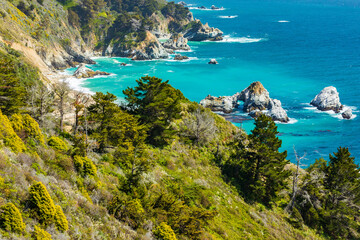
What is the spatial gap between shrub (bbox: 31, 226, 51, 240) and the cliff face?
92.0 m

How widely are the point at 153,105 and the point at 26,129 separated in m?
18.4

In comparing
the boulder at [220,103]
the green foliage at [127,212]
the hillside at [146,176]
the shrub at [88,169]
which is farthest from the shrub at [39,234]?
the boulder at [220,103]

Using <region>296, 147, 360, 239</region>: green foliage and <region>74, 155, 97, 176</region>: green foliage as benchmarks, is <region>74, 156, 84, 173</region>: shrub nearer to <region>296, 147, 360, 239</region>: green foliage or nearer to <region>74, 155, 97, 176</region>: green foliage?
<region>74, 155, 97, 176</region>: green foliage

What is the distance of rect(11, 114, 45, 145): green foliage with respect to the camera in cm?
1867

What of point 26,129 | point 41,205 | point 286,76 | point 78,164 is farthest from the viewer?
point 286,76

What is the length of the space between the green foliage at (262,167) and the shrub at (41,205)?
87.0 ft

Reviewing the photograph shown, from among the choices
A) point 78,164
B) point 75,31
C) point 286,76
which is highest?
point 75,31

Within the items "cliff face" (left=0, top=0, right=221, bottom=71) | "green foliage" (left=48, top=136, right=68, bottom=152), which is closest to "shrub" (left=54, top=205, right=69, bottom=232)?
"green foliage" (left=48, top=136, right=68, bottom=152)

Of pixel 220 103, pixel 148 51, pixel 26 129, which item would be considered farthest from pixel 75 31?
pixel 26 129

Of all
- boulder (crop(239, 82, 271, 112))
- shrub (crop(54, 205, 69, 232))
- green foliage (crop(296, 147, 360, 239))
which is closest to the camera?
shrub (crop(54, 205, 69, 232))

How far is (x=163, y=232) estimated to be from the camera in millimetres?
17672

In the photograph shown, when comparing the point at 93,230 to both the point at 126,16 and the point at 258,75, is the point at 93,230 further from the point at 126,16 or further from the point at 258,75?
the point at 126,16

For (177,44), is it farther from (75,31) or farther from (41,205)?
(41,205)

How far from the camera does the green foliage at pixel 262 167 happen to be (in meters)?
34.8
